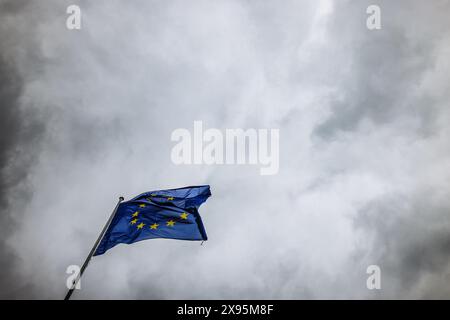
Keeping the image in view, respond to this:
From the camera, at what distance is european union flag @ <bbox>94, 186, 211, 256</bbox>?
48.1ft

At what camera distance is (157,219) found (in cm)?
1532

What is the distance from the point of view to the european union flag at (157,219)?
48.1ft
